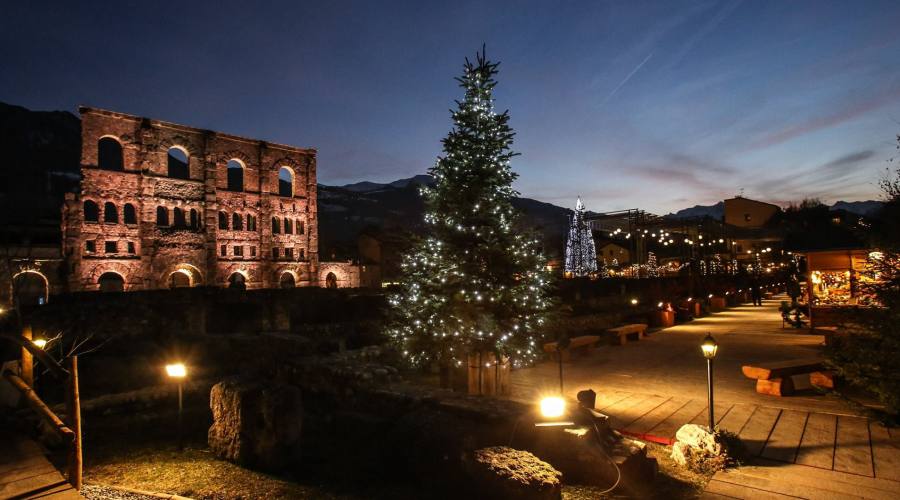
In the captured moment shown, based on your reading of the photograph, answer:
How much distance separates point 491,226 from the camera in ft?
32.5

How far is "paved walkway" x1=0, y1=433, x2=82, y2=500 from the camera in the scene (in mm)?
5008

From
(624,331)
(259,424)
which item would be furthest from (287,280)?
(259,424)

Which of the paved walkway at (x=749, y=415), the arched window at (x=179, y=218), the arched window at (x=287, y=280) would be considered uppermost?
the arched window at (x=179, y=218)

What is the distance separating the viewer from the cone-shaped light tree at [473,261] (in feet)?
31.5

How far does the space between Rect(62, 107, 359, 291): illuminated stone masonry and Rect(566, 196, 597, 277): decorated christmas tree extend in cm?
2239

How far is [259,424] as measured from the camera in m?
6.90

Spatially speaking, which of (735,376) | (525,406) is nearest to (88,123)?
(525,406)

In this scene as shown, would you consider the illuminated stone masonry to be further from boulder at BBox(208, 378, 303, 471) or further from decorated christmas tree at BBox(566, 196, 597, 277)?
boulder at BBox(208, 378, 303, 471)

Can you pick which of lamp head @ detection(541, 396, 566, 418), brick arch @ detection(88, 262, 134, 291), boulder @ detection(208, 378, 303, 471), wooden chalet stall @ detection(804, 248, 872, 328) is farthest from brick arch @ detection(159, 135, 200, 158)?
wooden chalet stall @ detection(804, 248, 872, 328)

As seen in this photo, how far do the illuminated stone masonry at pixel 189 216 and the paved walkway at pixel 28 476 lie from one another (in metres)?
27.9

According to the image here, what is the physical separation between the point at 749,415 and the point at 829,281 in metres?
16.7

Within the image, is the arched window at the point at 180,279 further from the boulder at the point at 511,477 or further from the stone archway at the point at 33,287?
the boulder at the point at 511,477

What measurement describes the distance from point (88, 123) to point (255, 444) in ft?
115

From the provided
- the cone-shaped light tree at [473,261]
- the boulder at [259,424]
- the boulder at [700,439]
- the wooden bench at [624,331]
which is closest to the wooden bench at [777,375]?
the boulder at [700,439]
